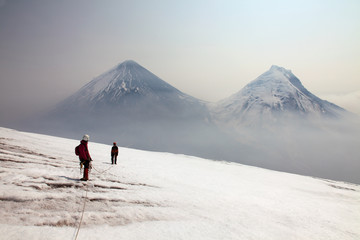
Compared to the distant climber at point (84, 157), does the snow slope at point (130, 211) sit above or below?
below

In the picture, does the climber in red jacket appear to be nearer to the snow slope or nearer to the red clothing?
the red clothing

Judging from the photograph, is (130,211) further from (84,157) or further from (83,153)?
(83,153)

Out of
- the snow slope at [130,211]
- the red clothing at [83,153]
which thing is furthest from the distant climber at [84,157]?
the snow slope at [130,211]

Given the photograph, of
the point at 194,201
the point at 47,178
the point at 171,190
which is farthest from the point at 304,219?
the point at 47,178

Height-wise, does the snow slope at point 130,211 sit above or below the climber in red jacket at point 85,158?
below

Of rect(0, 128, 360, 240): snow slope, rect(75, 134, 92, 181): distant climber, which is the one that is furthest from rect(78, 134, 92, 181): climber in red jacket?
rect(0, 128, 360, 240): snow slope

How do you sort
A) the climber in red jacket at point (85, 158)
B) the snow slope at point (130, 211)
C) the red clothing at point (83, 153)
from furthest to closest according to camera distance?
the red clothing at point (83, 153) < the climber in red jacket at point (85, 158) < the snow slope at point (130, 211)

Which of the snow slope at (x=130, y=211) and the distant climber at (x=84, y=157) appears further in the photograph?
the distant climber at (x=84, y=157)

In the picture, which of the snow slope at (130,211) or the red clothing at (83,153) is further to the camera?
the red clothing at (83,153)

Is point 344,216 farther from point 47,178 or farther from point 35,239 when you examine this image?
point 47,178

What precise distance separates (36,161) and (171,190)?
7.56 meters

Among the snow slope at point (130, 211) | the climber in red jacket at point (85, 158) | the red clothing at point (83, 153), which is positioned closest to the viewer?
the snow slope at point (130, 211)

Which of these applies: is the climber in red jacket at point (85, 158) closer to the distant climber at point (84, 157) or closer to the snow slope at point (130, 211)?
the distant climber at point (84, 157)

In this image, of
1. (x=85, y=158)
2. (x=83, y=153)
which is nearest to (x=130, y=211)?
(x=85, y=158)
